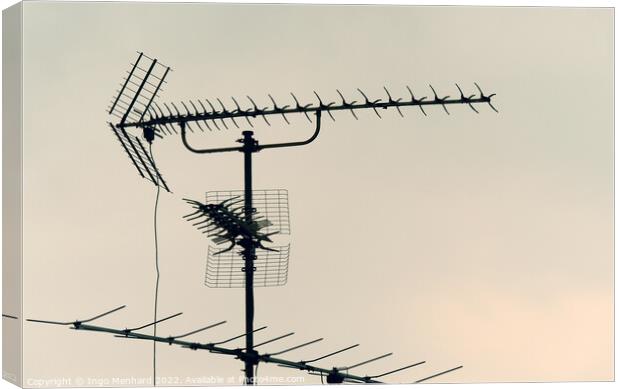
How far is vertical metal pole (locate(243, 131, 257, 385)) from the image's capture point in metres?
8.89

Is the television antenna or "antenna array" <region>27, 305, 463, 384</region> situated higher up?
the television antenna

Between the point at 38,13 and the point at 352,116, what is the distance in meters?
1.92

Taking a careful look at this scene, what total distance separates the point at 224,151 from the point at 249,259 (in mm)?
653

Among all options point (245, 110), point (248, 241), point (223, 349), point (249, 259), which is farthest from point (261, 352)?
point (245, 110)

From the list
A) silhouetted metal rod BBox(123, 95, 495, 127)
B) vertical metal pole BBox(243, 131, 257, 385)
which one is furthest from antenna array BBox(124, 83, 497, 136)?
vertical metal pole BBox(243, 131, 257, 385)

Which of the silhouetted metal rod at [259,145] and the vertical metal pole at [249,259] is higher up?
the silhouetted metal rod at [259,145]

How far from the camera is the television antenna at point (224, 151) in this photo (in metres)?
8.82

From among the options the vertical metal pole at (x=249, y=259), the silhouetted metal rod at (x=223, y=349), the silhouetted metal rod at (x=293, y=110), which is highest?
the silhouetted metal rod at (x=293, y=110)

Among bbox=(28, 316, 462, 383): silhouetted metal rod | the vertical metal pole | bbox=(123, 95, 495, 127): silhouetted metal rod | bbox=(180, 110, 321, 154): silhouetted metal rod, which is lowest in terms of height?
bbox=(28, 316, 462, 383): silhouetted metal rod

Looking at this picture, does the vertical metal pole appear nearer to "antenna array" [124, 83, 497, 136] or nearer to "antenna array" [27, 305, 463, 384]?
"antenna array" [27, 305, 463, 384]

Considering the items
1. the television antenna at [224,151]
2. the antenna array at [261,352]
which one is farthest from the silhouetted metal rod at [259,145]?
the antenna array at [261,352]

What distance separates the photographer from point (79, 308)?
8.73 metres

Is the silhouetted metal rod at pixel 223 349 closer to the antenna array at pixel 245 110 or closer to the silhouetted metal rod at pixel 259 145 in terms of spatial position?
the silhouetted metal rod at pixel 259 145

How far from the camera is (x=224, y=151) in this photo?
350 inches
